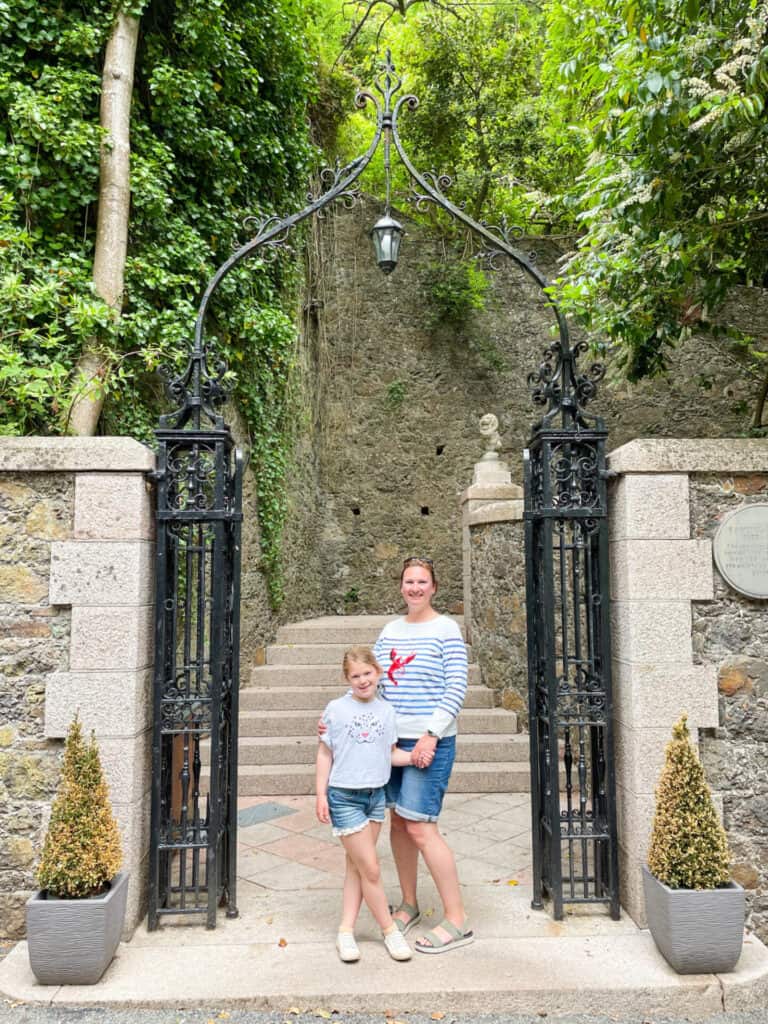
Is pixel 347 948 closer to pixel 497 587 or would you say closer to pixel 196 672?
pixel 196 672

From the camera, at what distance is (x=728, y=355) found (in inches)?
413

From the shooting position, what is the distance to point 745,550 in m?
3.21

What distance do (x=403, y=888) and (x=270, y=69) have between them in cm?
664

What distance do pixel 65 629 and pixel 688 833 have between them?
8.65 ft

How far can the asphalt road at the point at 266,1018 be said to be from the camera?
8.39 feet

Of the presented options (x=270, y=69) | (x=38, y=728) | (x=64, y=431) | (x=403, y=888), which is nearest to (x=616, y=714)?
(x=403, y=888)

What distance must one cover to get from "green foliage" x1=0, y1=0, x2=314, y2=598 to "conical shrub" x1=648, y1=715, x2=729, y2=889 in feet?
12.3

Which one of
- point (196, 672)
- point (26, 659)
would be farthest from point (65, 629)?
point (196, 672)

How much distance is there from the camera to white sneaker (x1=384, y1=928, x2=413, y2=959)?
284cm

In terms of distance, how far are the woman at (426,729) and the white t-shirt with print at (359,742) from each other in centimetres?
10

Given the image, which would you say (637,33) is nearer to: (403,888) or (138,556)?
(138,556)

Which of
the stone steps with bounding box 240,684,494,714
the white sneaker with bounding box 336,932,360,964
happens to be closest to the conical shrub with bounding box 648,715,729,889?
the white sneaker with bounding box 336,932,360,964

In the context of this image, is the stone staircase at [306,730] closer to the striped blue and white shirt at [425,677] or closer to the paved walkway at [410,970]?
the paved walkway at [410,970]

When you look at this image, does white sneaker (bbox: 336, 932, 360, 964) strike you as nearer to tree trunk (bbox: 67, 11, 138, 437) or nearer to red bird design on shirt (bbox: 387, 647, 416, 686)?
red bird design on shirt (bbox: 387, 647, 416, 686)
